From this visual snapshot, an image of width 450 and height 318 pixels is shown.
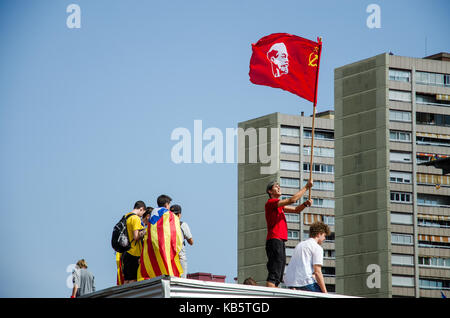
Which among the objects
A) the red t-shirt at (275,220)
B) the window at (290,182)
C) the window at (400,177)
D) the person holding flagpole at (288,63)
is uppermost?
the window at (290,182)

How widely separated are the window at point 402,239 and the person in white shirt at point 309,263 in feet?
354

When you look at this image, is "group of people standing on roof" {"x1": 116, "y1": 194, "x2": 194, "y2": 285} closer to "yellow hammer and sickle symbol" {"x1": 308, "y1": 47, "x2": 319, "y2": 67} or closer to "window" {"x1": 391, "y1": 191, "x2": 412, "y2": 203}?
"yellow hammer and sickle symbol" {"x1": 308, "y1": 47, "x2": 319, "y2": 67}

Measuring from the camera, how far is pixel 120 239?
14570 millimetres

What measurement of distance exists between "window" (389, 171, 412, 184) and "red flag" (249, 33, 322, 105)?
103960mm

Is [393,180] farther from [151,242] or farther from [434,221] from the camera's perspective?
[151,242]

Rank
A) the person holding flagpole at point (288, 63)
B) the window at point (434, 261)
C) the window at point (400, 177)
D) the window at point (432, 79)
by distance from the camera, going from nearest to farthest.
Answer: the person holding flagpole at point (288, 63), the window at point (434, 261), the window at point (400, 177), the window at point (432, 79)

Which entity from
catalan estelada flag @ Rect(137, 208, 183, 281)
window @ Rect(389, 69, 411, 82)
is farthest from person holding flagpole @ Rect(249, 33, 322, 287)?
window @ Rect(389, 69, 411, 82)

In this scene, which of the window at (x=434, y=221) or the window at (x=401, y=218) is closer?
the window at (x=401, y=218)

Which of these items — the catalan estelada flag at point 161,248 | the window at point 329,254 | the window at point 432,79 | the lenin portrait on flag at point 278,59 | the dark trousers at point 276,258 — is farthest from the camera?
the window at point 329,254

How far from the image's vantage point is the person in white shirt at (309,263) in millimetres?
13836

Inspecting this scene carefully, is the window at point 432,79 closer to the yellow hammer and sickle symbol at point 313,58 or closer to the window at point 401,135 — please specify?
the window at point 401,135

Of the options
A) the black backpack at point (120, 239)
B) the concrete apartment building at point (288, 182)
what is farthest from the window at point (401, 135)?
the black backpack at point (120, 239)

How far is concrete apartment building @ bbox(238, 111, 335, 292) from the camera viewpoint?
479 ft
